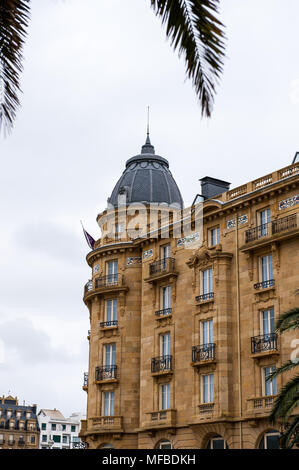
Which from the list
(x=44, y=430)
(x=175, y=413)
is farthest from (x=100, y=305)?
(x=44, y=430)

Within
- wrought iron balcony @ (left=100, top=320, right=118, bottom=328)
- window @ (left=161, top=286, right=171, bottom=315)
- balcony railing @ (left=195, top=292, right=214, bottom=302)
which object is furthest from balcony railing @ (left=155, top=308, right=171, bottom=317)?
wrought iron balcony @ (left=100, top=320, right=118, bottom=328)

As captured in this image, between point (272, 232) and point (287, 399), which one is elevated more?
point (272, 232)

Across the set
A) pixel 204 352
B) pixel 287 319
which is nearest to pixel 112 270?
pixel 204 352

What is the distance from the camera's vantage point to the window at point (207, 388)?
126ft

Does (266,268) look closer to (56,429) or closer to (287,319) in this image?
(287,319)

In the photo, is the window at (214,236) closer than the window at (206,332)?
No

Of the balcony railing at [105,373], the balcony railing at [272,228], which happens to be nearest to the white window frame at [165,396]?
the balcony railing at [105,373]

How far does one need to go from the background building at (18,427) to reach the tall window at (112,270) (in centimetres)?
7392

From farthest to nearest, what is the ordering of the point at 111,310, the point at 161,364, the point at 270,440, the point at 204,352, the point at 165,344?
the point at 111,310 < the point at 165,344 < the point at 161,364 < the point at 204,352 < the point at 270,440

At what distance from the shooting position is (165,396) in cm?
4181

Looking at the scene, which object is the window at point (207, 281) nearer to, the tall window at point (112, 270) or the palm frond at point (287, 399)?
the tall window at point (112, 270)

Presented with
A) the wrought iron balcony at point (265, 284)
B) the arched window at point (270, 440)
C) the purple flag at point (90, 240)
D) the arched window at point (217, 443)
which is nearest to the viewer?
the arched window at point (270, 440)

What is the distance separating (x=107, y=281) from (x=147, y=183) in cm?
843
